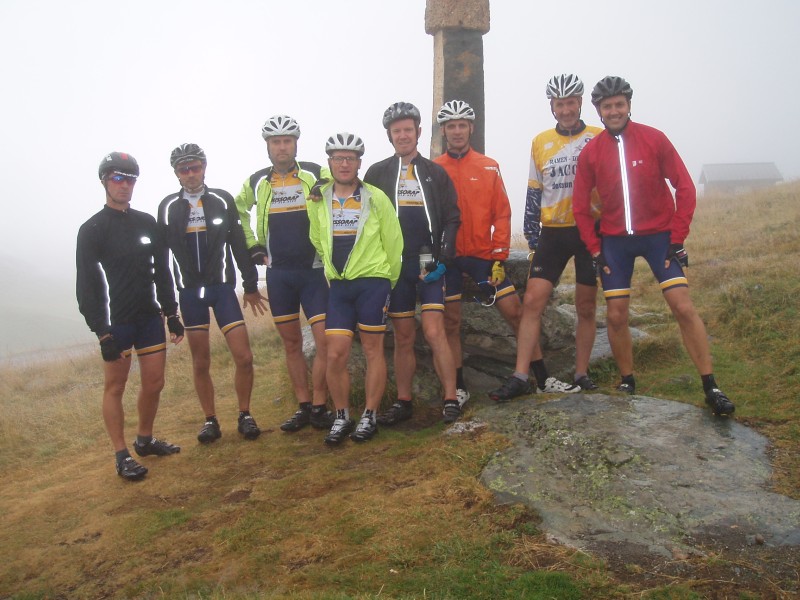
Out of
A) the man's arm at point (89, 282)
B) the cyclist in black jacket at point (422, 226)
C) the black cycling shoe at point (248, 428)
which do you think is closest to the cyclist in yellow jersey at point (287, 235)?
the black cycling shoe at point (248, 428)

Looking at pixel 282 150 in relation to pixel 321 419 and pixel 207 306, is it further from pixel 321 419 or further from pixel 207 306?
pixel 321 419

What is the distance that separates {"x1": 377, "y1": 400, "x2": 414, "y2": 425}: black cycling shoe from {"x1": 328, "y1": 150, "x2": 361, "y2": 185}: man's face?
2.14 metres

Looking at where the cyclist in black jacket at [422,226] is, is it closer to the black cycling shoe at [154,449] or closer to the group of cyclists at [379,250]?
the group of cyclists at [379,250]

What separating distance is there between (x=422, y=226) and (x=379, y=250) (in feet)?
1.62

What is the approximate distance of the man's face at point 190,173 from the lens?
6.46 m

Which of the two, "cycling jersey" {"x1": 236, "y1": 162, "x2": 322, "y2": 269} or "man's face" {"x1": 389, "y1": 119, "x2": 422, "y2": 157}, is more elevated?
"man's face" {"x1": 389, "y1": 119, "x2": 422, "y2": 157}

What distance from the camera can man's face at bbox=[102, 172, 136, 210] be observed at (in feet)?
19.6

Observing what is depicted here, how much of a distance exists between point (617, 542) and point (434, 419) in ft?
9.90

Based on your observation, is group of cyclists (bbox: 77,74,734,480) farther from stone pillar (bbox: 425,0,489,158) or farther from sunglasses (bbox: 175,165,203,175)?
stone pillar (bbox: 425,0,489,158)

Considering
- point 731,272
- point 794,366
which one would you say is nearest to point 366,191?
point 794,366

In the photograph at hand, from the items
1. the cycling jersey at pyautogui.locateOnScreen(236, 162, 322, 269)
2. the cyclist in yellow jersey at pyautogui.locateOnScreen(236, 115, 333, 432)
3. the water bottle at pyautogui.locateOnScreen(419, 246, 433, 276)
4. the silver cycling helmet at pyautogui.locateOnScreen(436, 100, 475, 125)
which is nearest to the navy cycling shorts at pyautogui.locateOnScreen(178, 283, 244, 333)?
the cyclist in yellow jersey at pyautogui.locateOnScreen(236, 115, 333, 432)

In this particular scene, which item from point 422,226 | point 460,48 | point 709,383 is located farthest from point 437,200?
point 460,48

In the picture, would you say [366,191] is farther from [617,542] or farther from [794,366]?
[794,366]

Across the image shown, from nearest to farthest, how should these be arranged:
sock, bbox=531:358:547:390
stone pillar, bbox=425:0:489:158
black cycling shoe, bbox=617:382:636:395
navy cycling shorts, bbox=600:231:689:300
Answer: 1. navy cycling shorts, bbox=600:231:689:300
2. black cycling shoe, bbox=617:382:636:395
3. sock, bbox=531:358:547:390
4. stone pillar, bbox=425:0:489:158
